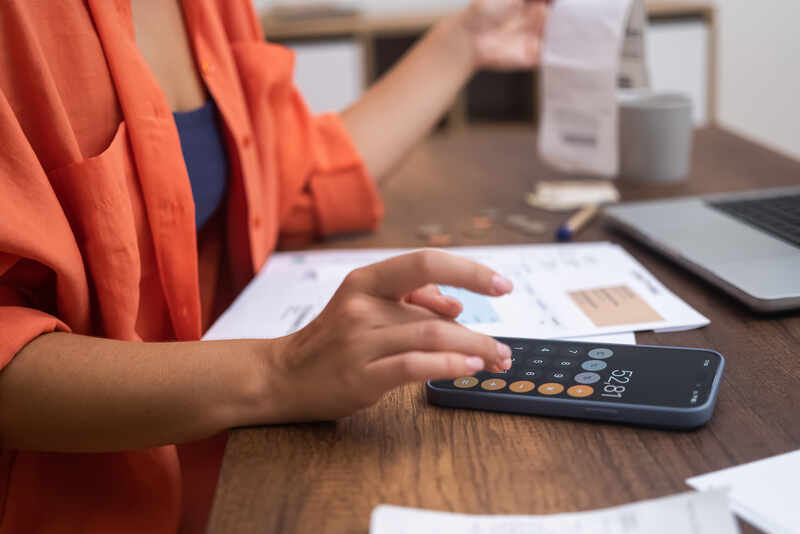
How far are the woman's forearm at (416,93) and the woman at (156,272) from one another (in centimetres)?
11

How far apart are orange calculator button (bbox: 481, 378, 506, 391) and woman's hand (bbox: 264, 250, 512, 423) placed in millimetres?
14

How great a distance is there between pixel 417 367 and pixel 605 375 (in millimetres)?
124

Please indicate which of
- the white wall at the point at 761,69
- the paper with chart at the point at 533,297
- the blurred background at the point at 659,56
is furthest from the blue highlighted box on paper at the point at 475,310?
the white wall at the point at 761,69

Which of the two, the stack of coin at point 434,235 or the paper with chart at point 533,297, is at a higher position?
the paper with chart at point 533,297

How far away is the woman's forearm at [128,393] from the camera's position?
0.42 meters

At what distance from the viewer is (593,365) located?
442 mm

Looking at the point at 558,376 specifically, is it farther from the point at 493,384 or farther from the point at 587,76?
the point at 587,76

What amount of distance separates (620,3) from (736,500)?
2.19 feet

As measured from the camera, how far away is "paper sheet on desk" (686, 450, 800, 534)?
0.32 meters

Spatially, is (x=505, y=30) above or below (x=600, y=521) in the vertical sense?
above

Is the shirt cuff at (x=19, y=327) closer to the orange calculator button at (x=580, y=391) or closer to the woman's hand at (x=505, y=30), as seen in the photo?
the orange calculator button at (x=580, y=391)

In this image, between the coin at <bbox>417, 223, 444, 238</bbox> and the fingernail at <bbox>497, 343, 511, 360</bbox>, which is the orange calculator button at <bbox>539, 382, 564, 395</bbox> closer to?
the fingernail at <bbox>497, 343, 511, 360</bbox>

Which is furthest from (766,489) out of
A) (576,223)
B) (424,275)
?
(576,223)

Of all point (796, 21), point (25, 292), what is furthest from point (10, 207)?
point (796, 21)
